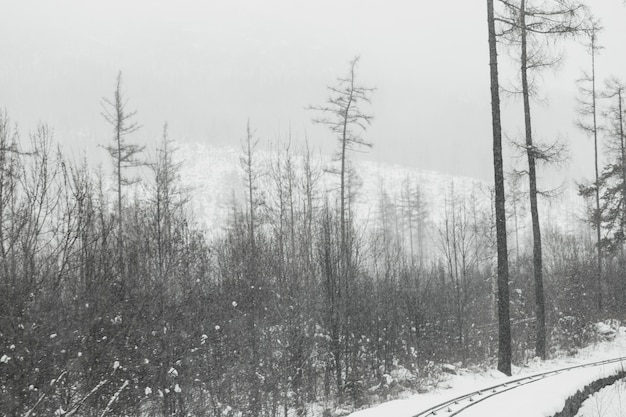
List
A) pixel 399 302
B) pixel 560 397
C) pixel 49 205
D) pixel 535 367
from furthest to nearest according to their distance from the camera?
pixel 399 302 < pixel 535 367 < pixel 560 397 < pixel 49 205

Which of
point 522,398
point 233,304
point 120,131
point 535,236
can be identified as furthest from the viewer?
point 120,131

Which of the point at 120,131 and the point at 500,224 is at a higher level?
the point at 120,131

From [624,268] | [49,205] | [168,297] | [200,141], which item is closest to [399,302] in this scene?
[168,297]

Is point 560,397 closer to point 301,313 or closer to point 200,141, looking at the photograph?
point 301,313

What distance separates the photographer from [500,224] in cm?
1273

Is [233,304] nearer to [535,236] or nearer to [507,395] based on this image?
[507,395]

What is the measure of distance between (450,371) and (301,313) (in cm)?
472

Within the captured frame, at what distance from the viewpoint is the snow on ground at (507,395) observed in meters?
8.16

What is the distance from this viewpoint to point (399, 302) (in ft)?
55.1

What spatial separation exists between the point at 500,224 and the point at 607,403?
15.4 feet

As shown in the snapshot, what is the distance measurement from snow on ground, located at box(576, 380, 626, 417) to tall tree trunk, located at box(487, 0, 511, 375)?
2.52 m

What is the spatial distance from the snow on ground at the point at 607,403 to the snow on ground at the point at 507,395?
12.5 inches

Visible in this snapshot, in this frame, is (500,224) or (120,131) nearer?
(500,224)

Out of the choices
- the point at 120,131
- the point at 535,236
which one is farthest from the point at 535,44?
the point at 120,131
